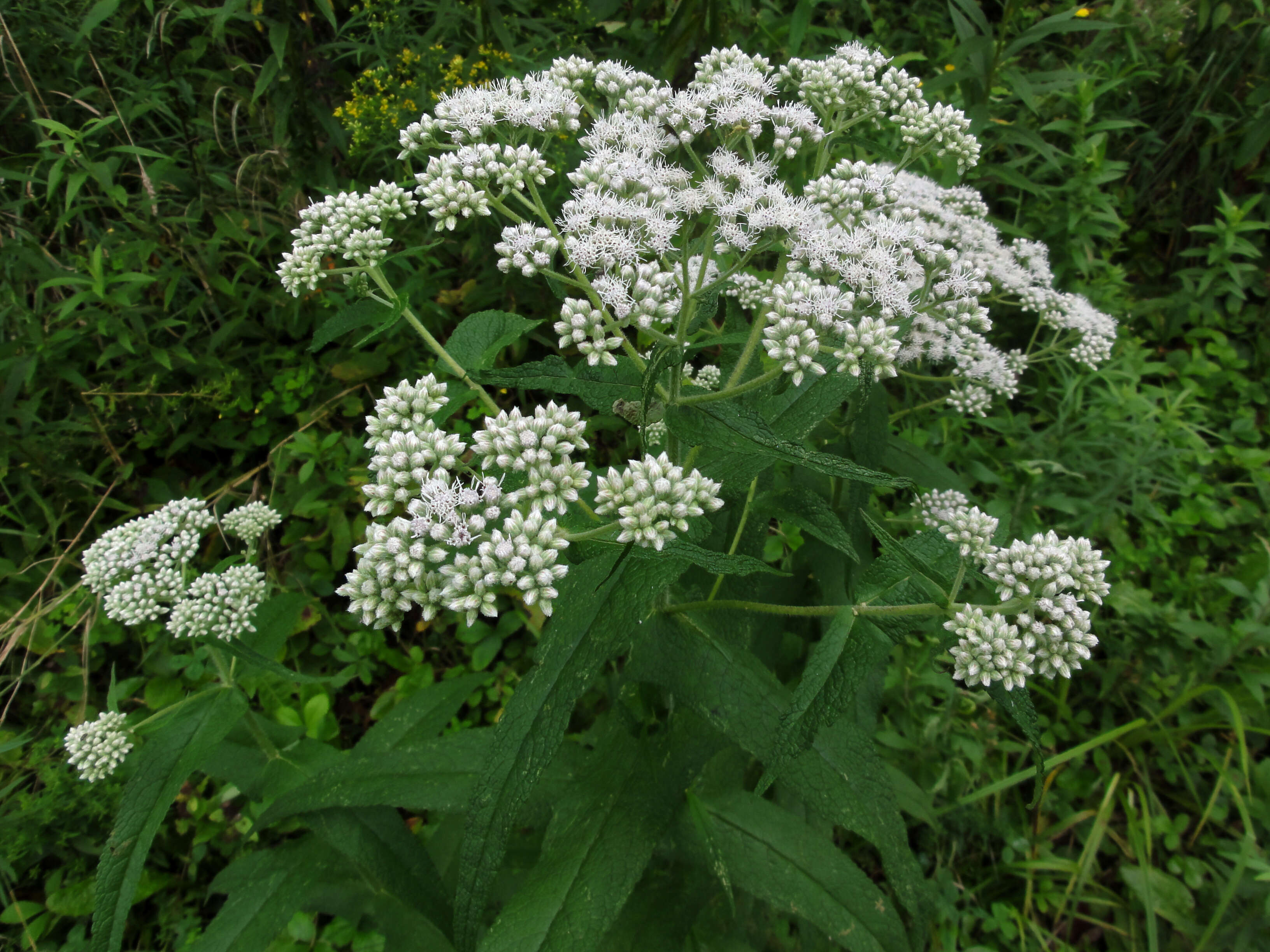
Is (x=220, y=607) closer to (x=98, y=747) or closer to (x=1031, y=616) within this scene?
(x=98, y=747)

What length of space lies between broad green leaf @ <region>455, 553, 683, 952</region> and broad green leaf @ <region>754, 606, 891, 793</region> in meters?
0.44

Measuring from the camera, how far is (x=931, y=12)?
17.9 ft

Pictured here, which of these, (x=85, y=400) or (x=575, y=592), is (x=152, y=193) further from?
(x=575, y=592)

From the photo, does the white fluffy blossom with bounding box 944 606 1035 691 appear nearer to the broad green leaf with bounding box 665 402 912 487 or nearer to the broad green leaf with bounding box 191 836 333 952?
the broad green leaf with bounding box 665 402 912 487

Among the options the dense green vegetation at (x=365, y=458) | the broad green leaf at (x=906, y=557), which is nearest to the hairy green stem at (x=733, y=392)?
the broad green leaf at (x=906, y=557)

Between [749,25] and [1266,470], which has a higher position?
[749,25]

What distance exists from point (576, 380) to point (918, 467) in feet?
6.04

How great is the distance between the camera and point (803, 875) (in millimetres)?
2117

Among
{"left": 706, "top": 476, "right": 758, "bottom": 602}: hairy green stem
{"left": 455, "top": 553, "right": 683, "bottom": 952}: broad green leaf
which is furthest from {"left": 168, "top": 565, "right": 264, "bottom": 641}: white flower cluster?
{"left": 706, "top": 476, "right": 758, "bottom": 602}: hairy green stem

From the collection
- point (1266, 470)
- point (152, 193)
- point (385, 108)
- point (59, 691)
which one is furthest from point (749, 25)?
point (59, 691)

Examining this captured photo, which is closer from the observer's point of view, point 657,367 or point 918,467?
point 657,367

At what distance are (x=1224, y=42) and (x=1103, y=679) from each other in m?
5.29

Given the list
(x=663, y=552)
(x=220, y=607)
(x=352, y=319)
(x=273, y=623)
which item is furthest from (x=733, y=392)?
(x=273, y=623)

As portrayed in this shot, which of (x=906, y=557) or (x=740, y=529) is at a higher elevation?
(x=906, y=557)
